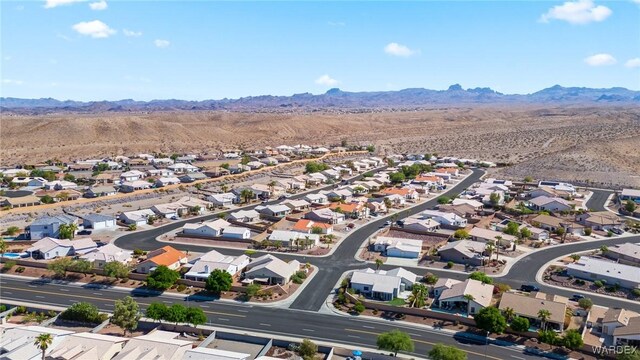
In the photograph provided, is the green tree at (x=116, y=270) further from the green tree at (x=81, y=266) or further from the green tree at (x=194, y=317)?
the green tree at (x=194, y=317)

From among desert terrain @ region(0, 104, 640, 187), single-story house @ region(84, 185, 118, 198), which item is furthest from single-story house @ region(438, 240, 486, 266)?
single-story house @ region(84, 185, 118, 198)

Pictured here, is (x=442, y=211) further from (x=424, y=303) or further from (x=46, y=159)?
(x=46, y=159)

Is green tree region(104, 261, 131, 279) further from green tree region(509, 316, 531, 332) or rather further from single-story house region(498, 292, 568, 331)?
green tree region(509, 316, 531, 332)

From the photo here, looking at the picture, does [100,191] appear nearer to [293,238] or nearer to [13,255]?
[13,255]

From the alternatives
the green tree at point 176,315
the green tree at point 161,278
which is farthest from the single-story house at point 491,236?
the green tree at point 176,315

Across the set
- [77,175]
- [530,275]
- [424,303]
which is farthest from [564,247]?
[77,175]

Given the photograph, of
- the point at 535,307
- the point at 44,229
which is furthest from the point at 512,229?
the point at 44,229
